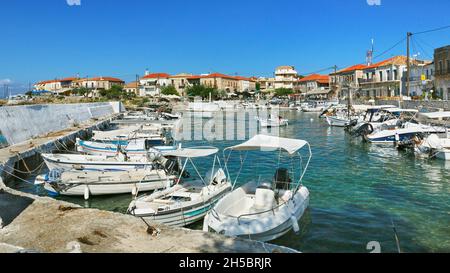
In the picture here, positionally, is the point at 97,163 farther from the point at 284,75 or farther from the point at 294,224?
the point at 284,75

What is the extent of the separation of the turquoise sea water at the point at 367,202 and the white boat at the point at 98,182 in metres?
0.40

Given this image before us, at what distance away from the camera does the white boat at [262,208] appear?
10.2 metres

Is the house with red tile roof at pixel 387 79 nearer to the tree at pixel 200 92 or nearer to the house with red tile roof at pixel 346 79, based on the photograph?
the house with red tile roof at pixel 346 79

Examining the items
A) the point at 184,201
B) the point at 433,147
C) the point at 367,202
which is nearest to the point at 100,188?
the point at 184,201

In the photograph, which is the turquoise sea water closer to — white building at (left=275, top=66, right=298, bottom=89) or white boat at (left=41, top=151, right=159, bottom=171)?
white boat at (left=41, top=151, right=159, bottom=171)

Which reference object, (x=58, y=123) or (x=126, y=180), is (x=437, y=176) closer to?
(x=126, y=180)

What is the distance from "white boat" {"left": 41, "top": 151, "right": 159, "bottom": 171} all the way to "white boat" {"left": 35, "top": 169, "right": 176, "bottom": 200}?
1.48 metres

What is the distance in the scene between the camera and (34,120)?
30.8 metres

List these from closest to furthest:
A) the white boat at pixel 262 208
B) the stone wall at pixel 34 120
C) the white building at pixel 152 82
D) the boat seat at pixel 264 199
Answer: the white boat at pixel 262 208 → the boat seat at pixel 264 199 → the stone wall at pixel 34 120 → the white building at pixel 152 82

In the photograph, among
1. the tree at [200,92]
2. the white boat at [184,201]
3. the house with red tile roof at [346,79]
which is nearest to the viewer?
the white boat at [184,201]

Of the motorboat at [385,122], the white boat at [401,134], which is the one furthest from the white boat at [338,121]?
the white boat at [401,134]

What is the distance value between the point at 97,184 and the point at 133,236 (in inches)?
348

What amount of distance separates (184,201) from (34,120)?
23197 mm
